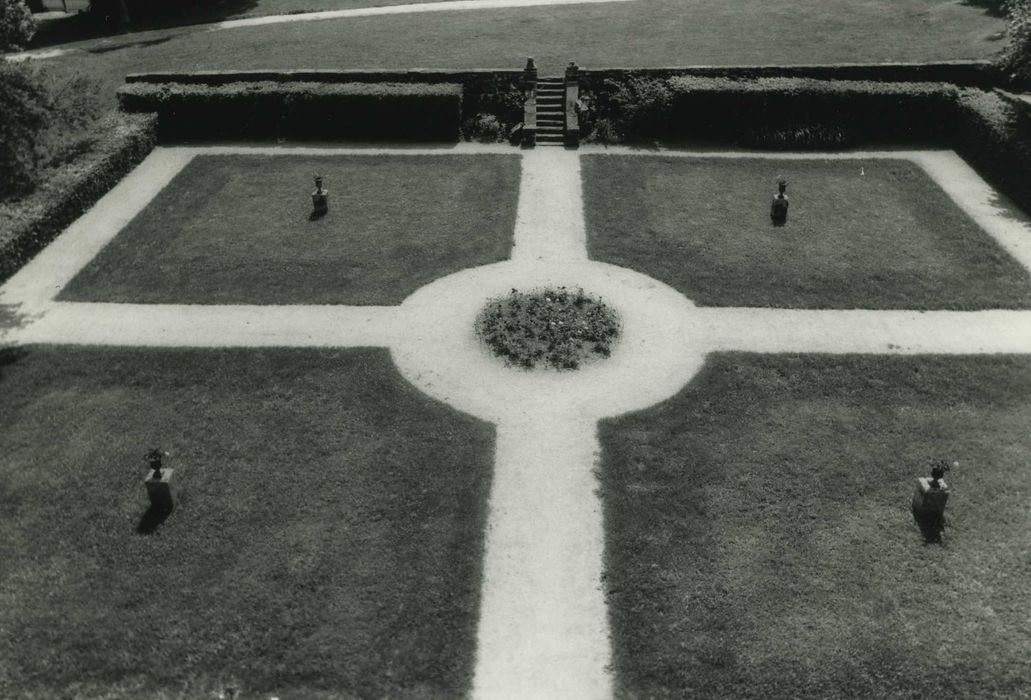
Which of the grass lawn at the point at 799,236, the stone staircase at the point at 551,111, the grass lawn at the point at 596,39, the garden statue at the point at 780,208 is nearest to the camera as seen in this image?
the grass lawn at the point at 799,236

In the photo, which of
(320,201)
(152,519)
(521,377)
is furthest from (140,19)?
(152,519)

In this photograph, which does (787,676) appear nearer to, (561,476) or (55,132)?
(561,476)

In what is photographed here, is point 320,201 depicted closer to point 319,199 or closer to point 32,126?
point 319,199

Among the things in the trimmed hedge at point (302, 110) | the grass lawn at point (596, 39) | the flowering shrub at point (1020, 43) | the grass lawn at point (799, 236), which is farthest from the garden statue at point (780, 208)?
the trimmed hedge at point (302, 110)

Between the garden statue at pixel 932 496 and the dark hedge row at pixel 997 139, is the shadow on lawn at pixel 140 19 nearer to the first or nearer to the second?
the dark hedge row at pixel 997 139

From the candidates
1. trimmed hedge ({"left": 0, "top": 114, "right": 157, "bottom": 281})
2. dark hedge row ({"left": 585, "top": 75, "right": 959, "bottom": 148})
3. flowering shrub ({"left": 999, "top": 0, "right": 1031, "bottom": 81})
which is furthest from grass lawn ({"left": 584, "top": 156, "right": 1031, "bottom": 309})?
trimmed hedge ({"left": 0, "top": 114, "right": 157, "bottom": 281})

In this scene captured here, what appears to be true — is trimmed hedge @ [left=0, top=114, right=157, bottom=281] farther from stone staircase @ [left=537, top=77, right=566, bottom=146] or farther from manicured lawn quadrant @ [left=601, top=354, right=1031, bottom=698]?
manicured lawn quadrant @ [left=601, top=354, right=1031, bottom=698]
